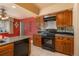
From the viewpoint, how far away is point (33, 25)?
1.77 m

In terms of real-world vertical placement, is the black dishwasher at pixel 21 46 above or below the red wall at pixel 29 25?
below

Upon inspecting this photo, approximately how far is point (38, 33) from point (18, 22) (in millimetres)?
368

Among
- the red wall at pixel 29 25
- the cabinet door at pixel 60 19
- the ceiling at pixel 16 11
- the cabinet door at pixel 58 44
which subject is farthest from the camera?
the cabinet door at pixel 58 44

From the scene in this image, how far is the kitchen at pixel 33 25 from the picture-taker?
5.41 feet

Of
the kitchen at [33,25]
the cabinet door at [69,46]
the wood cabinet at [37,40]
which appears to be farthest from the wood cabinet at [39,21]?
the cabinet door at [69,46]

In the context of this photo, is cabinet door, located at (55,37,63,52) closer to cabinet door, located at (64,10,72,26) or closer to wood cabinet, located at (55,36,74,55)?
wood cabinet, located at (55,36,74,55)

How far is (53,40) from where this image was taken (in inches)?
77.1

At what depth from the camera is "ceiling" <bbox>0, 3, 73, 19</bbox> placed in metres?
1.64

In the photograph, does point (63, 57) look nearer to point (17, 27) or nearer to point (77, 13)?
point (77, 13)

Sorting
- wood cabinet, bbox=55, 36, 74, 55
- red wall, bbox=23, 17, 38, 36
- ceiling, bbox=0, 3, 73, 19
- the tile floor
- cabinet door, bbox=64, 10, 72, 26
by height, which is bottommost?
the tile floor

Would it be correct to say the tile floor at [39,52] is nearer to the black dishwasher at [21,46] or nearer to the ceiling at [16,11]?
the black dishwasher at [21,46]

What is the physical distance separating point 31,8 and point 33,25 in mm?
271

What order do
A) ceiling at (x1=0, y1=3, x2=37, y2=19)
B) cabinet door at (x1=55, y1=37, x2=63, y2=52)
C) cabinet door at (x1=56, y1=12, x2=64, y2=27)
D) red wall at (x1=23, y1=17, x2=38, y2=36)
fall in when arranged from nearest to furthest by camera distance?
ceiling at (x1=0, y1=3, x2=37, y2=19) < red wall at (x1=23, y1=17, x2=38, y2=36) < cabinet door at (x1=56, y1=12, x2=64, y2=27) < cabinet door at (x1=55, y1=37, x2=63, y2=52)

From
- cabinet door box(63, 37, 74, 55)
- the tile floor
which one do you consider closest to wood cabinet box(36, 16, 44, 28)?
the tile floor
